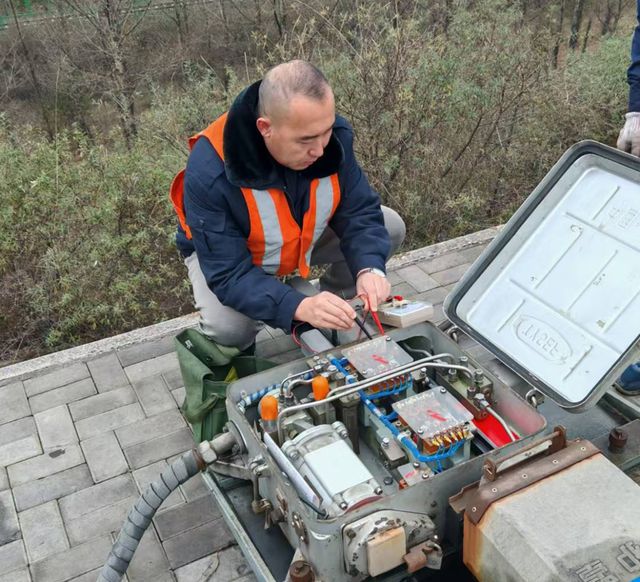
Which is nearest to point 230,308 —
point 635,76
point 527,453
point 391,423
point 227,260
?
point 227,260

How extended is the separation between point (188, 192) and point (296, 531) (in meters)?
1.36

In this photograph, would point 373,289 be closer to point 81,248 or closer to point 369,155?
point 81,248

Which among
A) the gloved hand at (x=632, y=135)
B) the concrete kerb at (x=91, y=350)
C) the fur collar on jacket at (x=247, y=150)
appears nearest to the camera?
the fur collar on jacket at (x=247, y=150)

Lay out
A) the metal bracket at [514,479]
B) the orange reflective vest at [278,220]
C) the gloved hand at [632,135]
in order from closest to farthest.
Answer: the metal bracket at [514,479], the orange reflective vest at [278,220], the gloved hand at [632,135]

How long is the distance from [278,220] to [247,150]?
32cm

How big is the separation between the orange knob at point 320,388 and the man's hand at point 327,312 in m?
0.31

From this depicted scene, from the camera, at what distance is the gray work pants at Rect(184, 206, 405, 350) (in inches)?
110

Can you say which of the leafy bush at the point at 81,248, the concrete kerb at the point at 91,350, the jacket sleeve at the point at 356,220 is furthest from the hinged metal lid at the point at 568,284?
the leafy bush at the point at 81,248

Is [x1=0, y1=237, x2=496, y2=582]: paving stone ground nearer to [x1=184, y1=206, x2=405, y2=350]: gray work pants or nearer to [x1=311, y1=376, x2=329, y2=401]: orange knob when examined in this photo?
[x1=184, y1=206, x2=405, y2=350]: gray work pants

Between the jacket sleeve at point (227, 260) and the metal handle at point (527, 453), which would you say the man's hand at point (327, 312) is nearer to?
the jacket sleeve at point (227, 260)

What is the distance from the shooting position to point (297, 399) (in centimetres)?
213

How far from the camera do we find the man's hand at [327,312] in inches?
88.7

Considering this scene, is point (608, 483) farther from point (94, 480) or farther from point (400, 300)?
point (94, 480)

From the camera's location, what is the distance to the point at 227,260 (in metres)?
2.55
